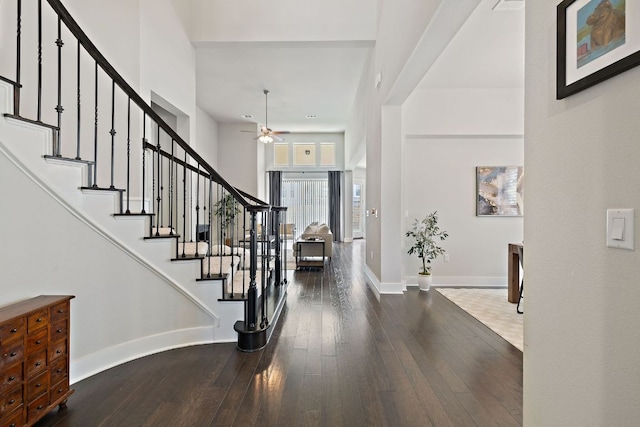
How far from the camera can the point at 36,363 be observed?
168 cm

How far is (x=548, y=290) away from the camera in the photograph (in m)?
1.16

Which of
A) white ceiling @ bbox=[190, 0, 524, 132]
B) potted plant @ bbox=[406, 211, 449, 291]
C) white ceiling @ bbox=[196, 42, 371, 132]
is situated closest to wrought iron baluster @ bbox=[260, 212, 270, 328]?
potted plant @ bbox=[406, 211, 449, 291]

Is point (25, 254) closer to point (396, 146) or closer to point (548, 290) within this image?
point (548, 290)

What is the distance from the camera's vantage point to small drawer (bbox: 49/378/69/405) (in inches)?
70.4

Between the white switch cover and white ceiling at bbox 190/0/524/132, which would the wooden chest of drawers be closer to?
the white switch cover

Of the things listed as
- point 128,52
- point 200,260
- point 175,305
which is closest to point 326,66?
point 128,52

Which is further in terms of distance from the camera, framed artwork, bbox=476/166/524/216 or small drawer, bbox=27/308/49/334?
framed artwork, bbox=476/166/524/216

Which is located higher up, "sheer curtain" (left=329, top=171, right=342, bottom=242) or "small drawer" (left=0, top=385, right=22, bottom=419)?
"sheer curtain" (left=329, top=171, right=342, bottom=242)

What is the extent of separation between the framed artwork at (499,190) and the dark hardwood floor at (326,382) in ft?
7.68

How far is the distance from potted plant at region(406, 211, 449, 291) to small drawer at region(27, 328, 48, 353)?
4172 millimetres

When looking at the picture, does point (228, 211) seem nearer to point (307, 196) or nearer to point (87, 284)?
point (307, 196)

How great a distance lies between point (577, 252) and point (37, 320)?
8.46 ft

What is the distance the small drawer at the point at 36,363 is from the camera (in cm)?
163

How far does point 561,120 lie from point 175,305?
9.53 feet
